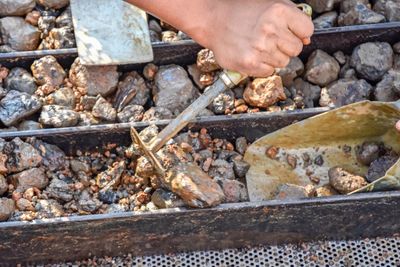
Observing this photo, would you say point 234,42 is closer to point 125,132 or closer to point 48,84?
point 125,132

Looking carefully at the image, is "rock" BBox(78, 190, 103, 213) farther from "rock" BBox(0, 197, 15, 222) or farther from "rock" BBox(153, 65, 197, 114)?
"rock" BBox(153, 65, 197, 114)

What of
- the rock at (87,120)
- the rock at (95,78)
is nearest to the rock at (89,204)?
the rock at (87,120)

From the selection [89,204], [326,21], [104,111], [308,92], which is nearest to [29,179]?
[89,204]

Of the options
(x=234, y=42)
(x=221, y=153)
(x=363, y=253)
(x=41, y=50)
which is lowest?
(x=363, y=253)

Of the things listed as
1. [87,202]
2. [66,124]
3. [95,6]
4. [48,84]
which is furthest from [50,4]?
[87,202]

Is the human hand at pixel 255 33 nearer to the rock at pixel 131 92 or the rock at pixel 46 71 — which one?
the rock at pixel 131 92

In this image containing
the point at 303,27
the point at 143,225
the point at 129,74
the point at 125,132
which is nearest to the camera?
the point at 303,27
